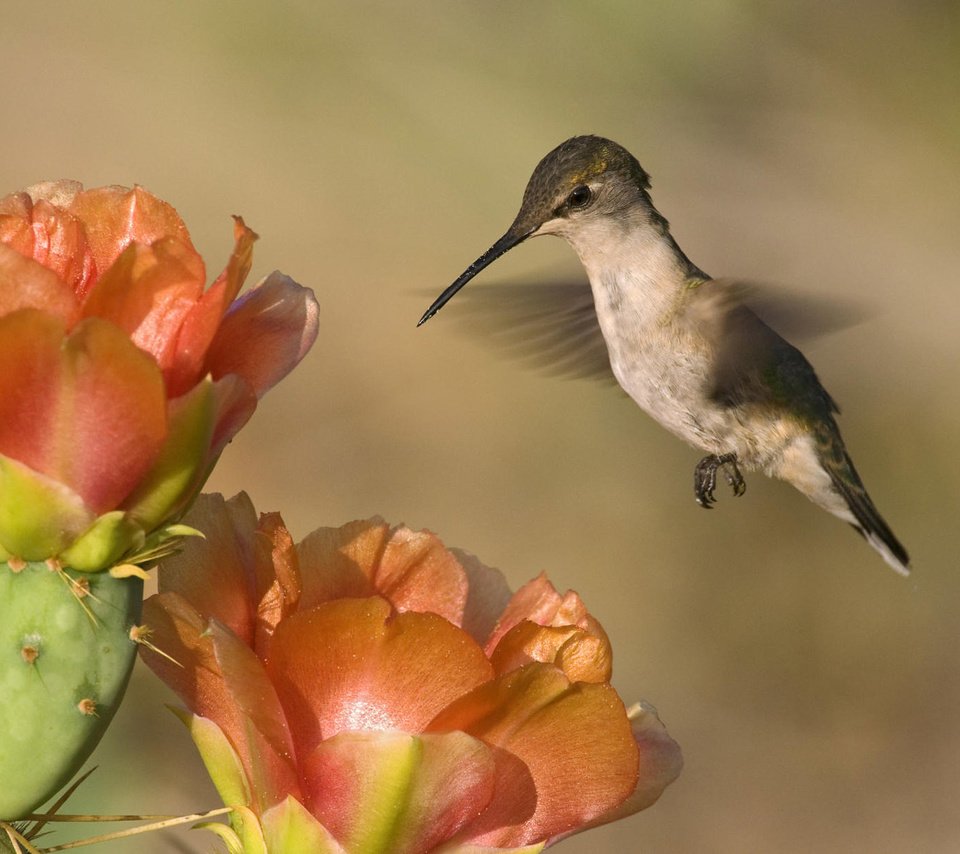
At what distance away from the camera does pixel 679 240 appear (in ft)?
17.3

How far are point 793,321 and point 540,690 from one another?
5.09 feet

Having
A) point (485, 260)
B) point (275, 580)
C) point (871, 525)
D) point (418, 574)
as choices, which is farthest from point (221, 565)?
point (871, 525)

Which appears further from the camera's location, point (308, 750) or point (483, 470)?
point (483, 470)

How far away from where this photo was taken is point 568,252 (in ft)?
17.6

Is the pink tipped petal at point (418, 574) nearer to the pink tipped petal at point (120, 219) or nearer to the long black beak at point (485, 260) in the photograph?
the pink tipped petal at point (120, 219)

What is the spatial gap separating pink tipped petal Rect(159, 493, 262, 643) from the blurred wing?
1.60 metres

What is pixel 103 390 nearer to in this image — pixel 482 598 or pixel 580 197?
pixel 482 598

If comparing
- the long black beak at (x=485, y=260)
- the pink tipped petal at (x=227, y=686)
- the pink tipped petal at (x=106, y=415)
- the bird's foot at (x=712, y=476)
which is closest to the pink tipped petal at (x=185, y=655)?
the pink tipped petal at (x=227, y=686)

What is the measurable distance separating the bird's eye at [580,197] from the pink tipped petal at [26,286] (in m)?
1.60

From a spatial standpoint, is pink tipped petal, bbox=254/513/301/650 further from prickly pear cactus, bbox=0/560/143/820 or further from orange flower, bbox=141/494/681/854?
prickly pear cactus, bbox=0/560/143/820

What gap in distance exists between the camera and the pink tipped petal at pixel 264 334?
800mm

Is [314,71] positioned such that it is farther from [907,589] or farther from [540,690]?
[540,690]

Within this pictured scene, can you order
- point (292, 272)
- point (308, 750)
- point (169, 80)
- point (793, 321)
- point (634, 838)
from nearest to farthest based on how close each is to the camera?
point (308, 750) < point (793, 321) < point (634, 838) < point (292, 272) < point (169, 80)

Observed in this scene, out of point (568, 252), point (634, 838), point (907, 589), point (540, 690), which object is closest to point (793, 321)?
point (540, 690)
